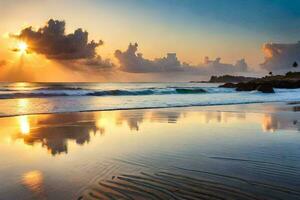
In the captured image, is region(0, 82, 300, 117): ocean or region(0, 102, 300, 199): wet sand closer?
region(0, 102, 300, 199): wet sand

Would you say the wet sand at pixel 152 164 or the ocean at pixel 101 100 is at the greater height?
the wet sand at pixel 152 164

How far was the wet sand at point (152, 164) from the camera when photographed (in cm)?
425

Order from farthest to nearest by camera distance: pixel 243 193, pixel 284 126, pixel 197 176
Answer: pixel 284 126 < pixel 197 176 < pixel 243 193

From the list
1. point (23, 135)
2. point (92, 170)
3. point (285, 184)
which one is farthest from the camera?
point (23, 135)

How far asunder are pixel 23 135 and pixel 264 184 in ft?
23.4

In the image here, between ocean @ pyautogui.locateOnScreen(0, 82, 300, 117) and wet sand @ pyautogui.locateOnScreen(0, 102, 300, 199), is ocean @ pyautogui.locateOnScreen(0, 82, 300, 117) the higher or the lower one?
the lower one

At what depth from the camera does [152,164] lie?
566 centimetres

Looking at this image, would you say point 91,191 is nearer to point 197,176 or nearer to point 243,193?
point 197,176

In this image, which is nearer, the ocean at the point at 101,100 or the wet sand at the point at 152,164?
the wet sand at the point at 152,164

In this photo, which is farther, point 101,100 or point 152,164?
point 101,100

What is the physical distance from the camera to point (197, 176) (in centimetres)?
491

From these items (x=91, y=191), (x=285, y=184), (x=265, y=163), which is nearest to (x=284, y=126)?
(x=265, y=163)

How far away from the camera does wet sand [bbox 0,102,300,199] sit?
4.25 metres

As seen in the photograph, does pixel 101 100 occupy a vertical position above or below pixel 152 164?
below
